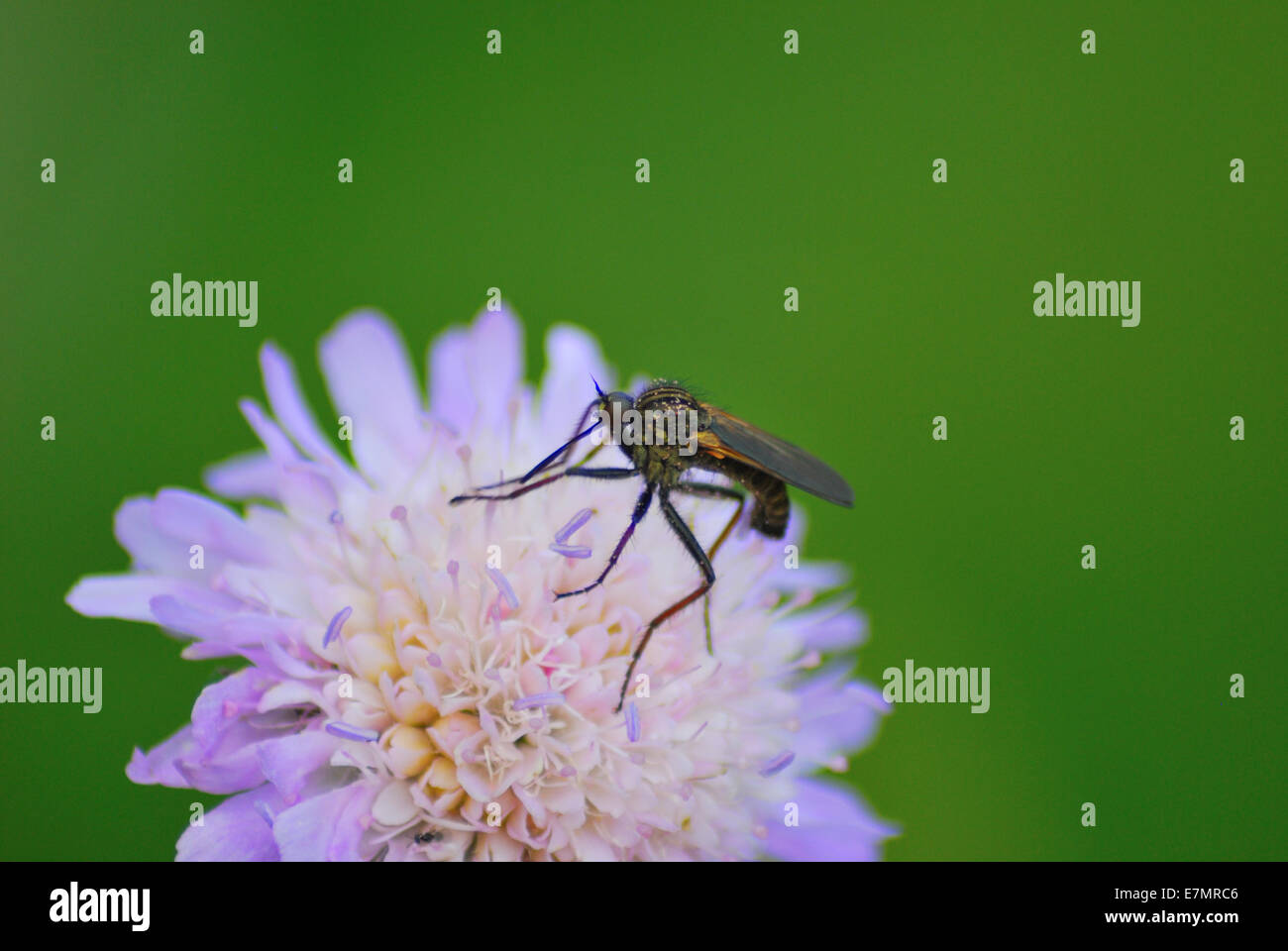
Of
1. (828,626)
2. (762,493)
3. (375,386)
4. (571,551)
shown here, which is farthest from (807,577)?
(375,386)

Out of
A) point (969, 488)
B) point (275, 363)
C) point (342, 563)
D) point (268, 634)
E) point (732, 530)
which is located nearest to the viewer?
point (268, 634)

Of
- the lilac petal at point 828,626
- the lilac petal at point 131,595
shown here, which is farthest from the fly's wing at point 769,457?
the lilac petal at point 131,595

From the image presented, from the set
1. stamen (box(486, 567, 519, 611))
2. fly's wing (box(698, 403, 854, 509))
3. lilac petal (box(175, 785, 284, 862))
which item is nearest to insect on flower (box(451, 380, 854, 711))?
fly's wing (box(698, 403, 854, 509))

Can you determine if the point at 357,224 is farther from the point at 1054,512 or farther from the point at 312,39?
the point at 1054,512

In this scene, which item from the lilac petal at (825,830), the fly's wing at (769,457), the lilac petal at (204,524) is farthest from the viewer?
the lilac petal at (825,830)

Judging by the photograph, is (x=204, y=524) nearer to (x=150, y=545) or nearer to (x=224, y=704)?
(x=150, y=545)

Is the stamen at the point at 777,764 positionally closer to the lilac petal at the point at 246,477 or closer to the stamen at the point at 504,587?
the stamen at the point at 504,587

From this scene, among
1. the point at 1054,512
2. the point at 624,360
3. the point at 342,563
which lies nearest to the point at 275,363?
the point at 342,563
